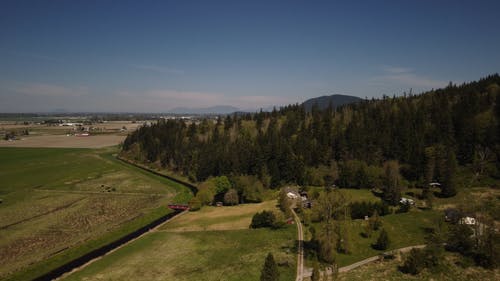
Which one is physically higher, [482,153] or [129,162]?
[482,153]

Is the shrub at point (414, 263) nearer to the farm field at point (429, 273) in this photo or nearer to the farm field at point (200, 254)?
the farm field at point (429, 273)

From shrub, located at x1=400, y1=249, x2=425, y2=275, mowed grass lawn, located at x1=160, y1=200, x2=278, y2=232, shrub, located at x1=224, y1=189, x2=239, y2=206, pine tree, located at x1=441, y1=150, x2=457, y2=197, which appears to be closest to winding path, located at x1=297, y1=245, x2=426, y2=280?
shrub, located at x1=400, y1=249, x2=425, y2=275

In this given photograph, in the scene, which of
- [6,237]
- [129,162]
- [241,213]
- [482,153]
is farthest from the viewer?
[129,162]

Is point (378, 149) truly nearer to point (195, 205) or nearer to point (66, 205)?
point (195, 205)

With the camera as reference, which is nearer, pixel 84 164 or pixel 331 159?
pixel 331 159

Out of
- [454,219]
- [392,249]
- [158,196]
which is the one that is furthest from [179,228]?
[454,219]

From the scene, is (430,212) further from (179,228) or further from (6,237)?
(6,237)

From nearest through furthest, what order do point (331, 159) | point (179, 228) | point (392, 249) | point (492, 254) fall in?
point (492, 254) < point (392, 249) < point (179, 228) < point (331, 159)

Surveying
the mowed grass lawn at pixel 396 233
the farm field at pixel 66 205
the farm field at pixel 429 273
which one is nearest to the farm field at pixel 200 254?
the farm field at pixel 66 205
